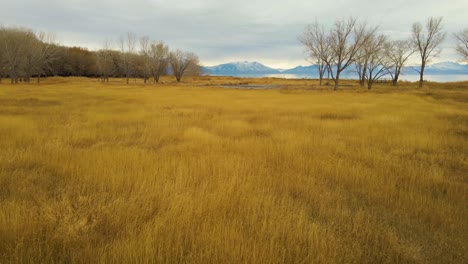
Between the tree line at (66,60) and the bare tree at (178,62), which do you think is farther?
the bare tree at (178,62)

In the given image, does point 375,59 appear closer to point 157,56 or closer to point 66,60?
point 157,56

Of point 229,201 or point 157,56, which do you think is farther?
point 157,56

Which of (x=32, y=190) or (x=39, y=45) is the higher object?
(x=39, y=45)

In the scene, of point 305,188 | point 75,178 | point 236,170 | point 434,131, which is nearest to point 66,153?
point 75,178

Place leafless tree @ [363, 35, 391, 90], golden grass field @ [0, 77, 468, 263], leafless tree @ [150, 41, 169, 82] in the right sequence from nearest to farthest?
golden grass field @ [0, 77, 468, 263] → leafless tree @ [363, 35, 391, 90] → leafless tree @ [150, 41, 169, 82]

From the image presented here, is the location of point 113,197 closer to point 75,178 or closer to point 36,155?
point 75,178

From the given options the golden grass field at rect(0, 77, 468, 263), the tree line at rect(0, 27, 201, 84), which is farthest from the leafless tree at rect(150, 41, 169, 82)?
the golden grass field at rect(0, 77, 468, 263)

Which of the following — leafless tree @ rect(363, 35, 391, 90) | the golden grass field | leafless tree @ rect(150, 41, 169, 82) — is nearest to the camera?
the golden grass field

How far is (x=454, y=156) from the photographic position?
23.8 ft

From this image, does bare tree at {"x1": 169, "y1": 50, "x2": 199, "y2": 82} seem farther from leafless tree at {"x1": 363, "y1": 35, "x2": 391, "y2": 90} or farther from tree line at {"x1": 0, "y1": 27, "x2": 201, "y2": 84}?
leafless tree at {"x1": 363, "y1": 35, "x2": 391, "y2": 90}

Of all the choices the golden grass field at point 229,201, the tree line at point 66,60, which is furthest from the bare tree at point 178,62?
the golden grass field at point 229,201

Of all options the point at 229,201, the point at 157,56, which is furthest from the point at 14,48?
the point at 229,201

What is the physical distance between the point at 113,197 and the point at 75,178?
1455 millimetres

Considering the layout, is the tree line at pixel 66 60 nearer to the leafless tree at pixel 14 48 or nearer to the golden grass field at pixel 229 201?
the leafless tree at pixel 14 48
